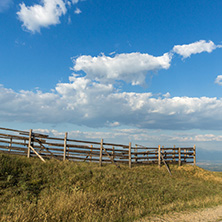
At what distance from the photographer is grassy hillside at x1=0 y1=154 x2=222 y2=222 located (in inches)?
306

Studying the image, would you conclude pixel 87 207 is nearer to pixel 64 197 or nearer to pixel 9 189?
pixel 64 197

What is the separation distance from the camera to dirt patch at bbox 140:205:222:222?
7861 mm

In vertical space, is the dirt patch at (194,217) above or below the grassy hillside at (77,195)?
below

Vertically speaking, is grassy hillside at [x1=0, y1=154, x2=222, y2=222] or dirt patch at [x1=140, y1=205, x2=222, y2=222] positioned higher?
grassy hillside at [x1=0, y1=154, x2=222, y2=222]

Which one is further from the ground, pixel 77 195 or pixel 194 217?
pixel 77 195

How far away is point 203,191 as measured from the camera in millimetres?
14922

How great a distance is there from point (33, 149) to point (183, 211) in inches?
464

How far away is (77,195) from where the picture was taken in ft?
31.0

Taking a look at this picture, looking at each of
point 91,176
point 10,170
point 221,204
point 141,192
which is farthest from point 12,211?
point 221,204

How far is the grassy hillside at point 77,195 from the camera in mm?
7770

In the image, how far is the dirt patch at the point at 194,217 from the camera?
7861 mm

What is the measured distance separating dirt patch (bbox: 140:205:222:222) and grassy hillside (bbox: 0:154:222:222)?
62 centimetres

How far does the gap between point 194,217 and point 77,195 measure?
5.41m

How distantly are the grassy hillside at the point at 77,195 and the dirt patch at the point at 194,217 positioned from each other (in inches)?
24.5
